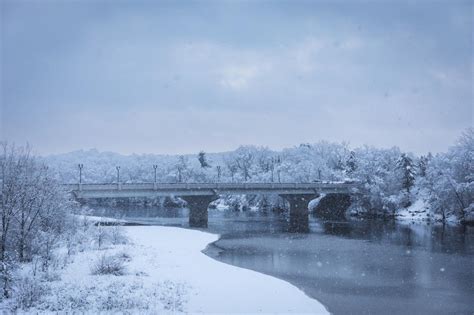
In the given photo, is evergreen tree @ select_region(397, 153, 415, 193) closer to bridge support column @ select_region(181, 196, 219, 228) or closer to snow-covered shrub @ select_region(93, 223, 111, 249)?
bridge support column @ select_region(181, 196, 219, 228)

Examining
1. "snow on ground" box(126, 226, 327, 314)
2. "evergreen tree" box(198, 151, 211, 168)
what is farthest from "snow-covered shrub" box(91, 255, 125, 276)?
"evergreen tree" box(198, 151, 211, 168)

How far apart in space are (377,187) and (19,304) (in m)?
78.2

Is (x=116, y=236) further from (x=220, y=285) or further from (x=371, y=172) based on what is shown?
(x=371, y=172)


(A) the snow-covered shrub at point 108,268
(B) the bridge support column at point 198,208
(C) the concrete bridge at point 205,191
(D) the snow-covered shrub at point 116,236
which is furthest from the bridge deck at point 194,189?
(A) the snow-covered shrub at point 108,268

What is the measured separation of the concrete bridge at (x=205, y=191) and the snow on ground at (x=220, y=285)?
89.3 feet

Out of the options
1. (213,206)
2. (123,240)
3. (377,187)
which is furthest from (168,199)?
(123,240)

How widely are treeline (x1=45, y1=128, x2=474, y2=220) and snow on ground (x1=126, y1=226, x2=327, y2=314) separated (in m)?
23.5

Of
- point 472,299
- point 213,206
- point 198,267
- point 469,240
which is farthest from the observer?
point 213,206

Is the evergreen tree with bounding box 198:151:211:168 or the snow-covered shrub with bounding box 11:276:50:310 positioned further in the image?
the evergreen tree with bounding box 198:151:211:168

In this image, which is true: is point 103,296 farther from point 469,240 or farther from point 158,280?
point 469,240

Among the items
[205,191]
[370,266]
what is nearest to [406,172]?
[205,191]

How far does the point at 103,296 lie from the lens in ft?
54.3

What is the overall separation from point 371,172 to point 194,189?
42.3m

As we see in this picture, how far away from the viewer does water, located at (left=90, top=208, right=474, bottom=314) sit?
19.3 meters
